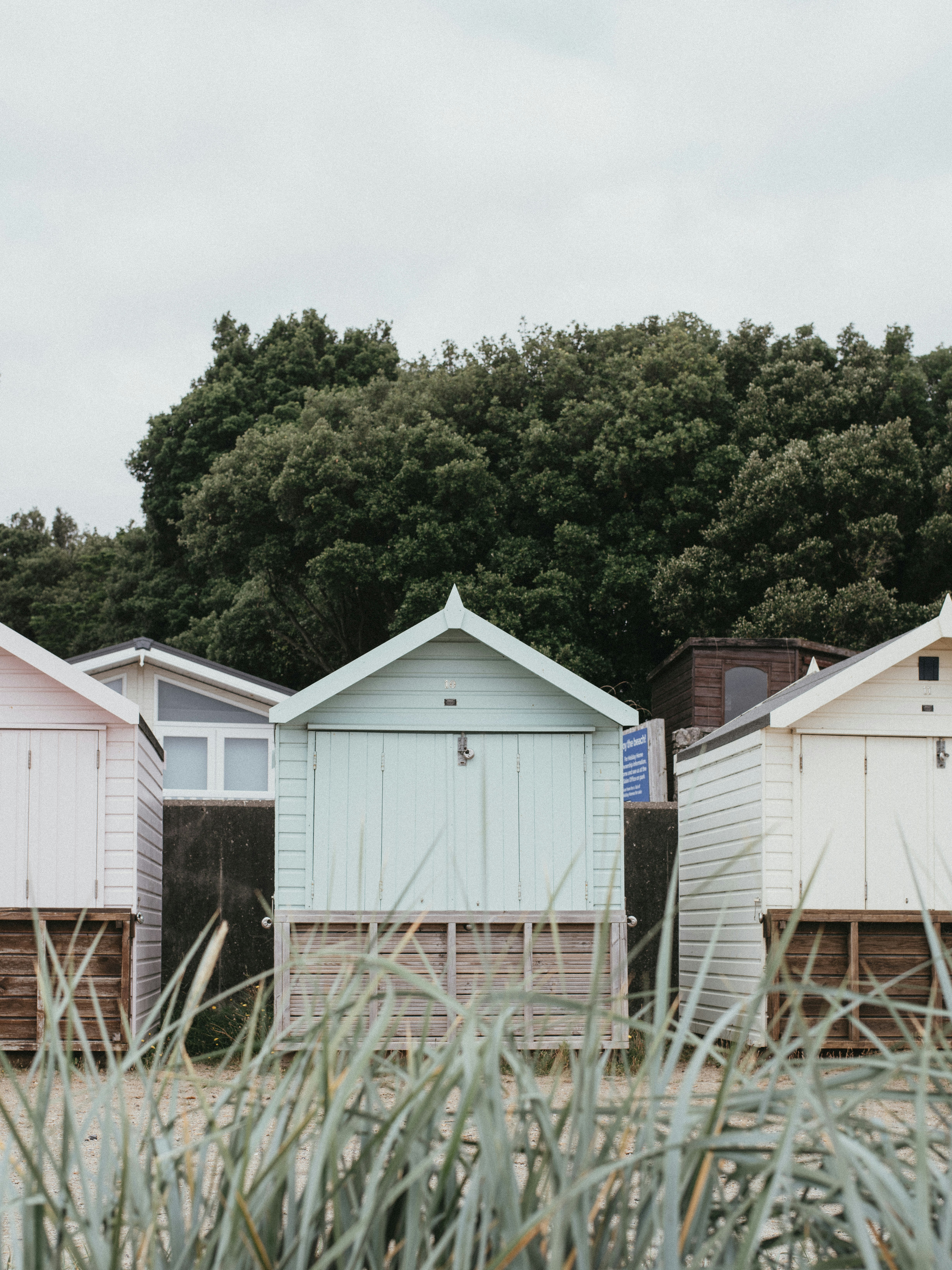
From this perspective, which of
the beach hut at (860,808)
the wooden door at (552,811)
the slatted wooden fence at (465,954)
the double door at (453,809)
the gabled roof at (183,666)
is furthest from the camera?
the gabled roof at (183,666)

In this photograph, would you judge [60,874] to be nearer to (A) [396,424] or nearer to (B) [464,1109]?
(B) [464,1109]

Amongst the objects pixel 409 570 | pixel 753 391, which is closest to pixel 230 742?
pixel 409 570

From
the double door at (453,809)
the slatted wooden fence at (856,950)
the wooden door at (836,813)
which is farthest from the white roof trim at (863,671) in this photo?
the double door at (453,809)

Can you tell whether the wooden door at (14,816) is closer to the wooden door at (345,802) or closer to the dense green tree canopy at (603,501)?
the wooden door at (345,802)

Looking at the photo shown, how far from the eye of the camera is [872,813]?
917 cm

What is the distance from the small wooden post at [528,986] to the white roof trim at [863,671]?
89.6 inches

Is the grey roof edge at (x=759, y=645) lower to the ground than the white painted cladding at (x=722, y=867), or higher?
higher

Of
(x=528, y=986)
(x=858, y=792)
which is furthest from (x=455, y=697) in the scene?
(x=858, y=792)

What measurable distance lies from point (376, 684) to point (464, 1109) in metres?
7.53

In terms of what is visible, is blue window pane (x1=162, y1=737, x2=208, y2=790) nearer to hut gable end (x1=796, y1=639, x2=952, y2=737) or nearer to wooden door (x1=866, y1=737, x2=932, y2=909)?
hut gable end (x1=796, y1=639, x2=952, y2=737)

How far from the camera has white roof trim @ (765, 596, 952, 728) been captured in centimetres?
901

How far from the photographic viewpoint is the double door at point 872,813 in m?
9.13

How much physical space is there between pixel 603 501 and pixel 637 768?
1064cm

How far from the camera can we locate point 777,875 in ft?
30.2
